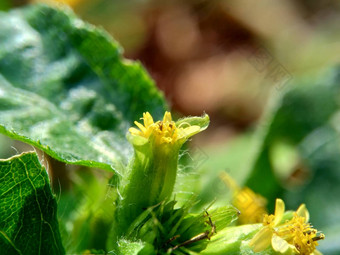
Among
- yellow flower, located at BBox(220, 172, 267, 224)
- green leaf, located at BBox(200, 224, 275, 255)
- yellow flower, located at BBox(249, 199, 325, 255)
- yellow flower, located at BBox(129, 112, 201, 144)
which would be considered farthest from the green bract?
yellow flower, located at BBox(220, 172, 267, 224)

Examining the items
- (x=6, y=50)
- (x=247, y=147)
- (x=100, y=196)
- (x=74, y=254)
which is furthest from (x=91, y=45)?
(x=247, y=147)

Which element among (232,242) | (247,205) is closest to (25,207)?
(232,242)

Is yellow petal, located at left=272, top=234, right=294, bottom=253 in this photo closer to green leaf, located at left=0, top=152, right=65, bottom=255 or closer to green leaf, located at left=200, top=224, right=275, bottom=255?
green leaf, located at left=200, top=224, right=275, bottom=255

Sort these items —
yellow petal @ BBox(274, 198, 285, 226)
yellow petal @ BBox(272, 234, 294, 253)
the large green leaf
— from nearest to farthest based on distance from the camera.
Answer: yellow petal @ BBox(272, 234, 294, 253)
yellow petal @ BBox(274, 198, 285, 226)
the large green leaf

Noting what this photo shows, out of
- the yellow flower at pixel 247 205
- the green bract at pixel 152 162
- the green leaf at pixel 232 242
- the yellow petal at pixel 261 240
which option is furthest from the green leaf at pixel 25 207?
the yellow flower at pixel 247 205

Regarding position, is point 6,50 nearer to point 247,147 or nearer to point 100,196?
point 100,196

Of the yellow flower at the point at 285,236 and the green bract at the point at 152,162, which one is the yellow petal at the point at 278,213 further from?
the green bract at the point at 152,162

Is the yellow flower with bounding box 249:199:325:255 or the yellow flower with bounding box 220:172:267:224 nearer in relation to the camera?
the yellow flower with bounding box 249:199:325:255
